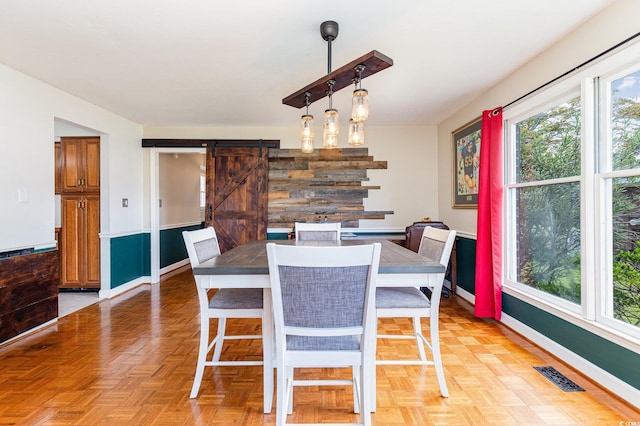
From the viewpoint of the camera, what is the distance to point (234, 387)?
6.47 ft

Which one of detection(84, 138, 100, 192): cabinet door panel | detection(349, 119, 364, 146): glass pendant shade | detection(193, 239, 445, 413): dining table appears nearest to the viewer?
detection(193, 239, 445, 413): dining table

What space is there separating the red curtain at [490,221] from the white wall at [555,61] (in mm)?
263

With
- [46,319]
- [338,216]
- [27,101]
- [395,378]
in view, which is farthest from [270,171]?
[395,378]

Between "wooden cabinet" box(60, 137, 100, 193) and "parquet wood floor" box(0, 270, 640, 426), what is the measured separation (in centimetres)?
192

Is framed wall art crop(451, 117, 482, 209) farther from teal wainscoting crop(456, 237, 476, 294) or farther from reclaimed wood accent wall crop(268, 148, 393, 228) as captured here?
reclaimed wood accent wall crop(268, 148, 393, 228)

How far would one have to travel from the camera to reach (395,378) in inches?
81.1

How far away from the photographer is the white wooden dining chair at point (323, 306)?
1.30 metres

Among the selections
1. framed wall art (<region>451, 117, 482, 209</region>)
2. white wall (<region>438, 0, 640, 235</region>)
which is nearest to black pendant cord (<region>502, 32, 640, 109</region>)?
white wall (<region>438, 0, 640, 235</region>)

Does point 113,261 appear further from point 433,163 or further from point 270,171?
point 433,163

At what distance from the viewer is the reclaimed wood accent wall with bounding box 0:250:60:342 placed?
8.43 ft

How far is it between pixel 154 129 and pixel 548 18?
4563mm

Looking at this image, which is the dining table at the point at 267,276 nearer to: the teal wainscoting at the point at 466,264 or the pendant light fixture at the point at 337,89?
the pendant light fixture at the point at 337,89

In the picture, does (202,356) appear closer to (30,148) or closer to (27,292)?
(27,292)

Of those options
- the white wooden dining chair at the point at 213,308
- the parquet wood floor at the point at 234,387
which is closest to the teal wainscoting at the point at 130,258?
the parquet wood floor at the point at 234,387
